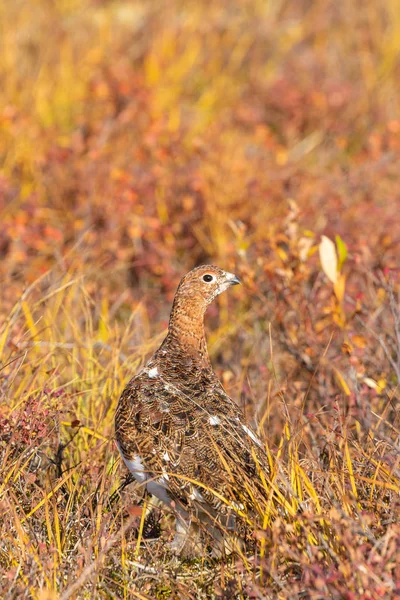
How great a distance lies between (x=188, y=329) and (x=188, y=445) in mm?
791

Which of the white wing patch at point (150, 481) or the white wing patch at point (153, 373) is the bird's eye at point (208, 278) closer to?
the white wing patch at point (153, 373)

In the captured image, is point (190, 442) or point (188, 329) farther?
point (188, 329)

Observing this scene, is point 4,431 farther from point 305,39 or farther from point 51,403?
point 305,39

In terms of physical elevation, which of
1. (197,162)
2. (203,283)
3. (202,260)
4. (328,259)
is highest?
(203,283)

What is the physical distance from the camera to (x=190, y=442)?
3252mm

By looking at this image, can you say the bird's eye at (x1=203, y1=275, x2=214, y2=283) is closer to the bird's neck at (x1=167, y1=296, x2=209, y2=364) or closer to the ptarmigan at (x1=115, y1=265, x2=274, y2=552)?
the bird's neck at (x1=167, y1=296, x2=209, y2=364)

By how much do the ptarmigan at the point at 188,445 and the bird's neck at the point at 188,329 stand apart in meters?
0.15

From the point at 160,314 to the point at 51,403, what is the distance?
2.29 metres

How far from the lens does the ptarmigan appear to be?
10.2ft

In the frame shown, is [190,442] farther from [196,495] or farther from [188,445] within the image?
[196,495]

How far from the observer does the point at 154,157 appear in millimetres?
7102

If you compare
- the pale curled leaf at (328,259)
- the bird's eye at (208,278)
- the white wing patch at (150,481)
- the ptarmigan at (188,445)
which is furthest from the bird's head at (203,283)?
→ the white wing patch at (150,481)

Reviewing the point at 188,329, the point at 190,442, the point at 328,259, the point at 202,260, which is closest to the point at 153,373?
the point at 188,329

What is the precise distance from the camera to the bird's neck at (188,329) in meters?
3.89
